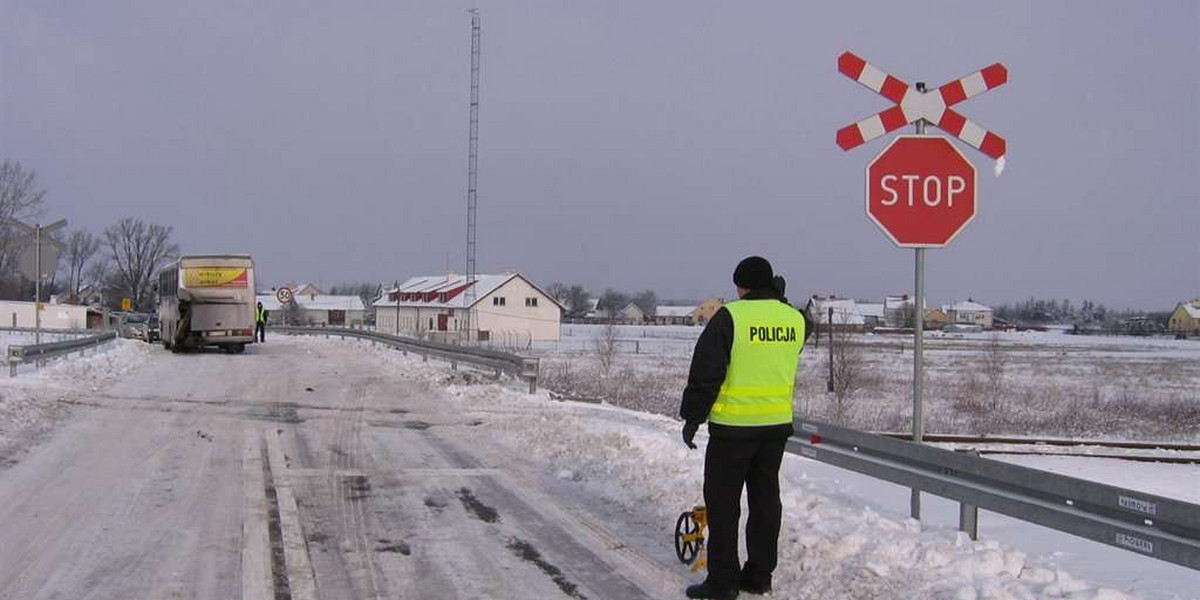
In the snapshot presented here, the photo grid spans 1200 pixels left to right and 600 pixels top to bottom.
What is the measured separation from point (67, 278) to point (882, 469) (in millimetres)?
128760

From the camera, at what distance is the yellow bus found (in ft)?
101

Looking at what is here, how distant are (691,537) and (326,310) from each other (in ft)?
415

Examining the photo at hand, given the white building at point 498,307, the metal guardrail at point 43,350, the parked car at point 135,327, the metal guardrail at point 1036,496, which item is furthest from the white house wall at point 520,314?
the metal guardrail at point 1036,496

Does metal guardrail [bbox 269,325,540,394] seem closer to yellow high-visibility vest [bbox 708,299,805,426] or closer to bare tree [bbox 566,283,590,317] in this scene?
yellow high-visibility vest [bbox 708,299,805,426]

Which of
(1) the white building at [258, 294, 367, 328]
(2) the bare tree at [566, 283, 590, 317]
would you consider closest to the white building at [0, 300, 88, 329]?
(1) the white building at [258, 294, 367, 328]

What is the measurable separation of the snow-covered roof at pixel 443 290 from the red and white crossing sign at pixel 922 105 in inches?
2783

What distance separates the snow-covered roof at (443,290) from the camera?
81812 millimetres

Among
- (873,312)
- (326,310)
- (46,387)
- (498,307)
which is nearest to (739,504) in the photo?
(46,387)

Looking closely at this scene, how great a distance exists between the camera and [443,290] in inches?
3408

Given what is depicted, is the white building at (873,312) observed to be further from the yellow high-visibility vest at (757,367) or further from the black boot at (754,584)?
the yellow high-visibility vest at (757,367)

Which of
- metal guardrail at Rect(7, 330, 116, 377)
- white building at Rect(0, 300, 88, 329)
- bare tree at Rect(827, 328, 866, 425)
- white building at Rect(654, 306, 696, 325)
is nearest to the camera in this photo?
metal guardrail at Rect(7, 330, 116, 377)

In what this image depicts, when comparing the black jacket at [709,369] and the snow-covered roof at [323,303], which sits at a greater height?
the snow-covered roof at [323,303]

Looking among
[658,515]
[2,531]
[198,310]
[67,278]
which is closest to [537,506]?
[658,515]

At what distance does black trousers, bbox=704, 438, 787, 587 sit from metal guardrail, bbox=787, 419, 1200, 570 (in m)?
→ 1.36
